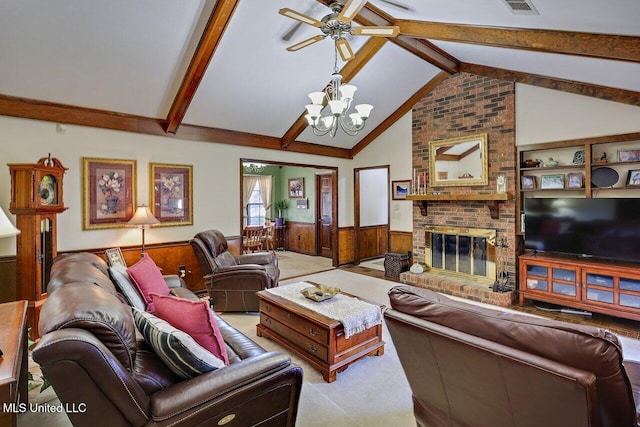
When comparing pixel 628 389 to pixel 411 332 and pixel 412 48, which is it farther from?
pixel 412 48

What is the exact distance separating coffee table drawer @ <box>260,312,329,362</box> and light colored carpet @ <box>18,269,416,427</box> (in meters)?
0.15

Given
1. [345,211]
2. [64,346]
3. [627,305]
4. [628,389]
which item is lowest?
[627,305]

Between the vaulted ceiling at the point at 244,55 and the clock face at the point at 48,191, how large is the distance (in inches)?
39.6

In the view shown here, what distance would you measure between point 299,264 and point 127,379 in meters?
6.19

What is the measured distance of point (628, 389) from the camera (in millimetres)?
1135

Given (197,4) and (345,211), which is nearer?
(197,4)

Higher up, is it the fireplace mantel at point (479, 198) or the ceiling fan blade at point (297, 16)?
the ceiling fan blade at point (297, 16)

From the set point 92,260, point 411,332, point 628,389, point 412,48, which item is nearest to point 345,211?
point 412,48

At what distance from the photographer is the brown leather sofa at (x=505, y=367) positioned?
1.14 meters

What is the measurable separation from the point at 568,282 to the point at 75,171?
6.23 m

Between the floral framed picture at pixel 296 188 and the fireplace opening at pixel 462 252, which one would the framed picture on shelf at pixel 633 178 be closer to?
the fireplace opening at pixel 462 252

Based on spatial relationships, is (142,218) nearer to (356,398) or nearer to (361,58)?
(356,398)

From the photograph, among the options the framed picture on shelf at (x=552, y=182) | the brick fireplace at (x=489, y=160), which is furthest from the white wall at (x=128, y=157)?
the framed picture on shelf at (x=552, y=182)

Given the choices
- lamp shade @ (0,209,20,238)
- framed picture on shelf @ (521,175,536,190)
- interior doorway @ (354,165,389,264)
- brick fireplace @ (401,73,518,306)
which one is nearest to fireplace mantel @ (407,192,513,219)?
brick fireplace @ (401,73,518,306)
